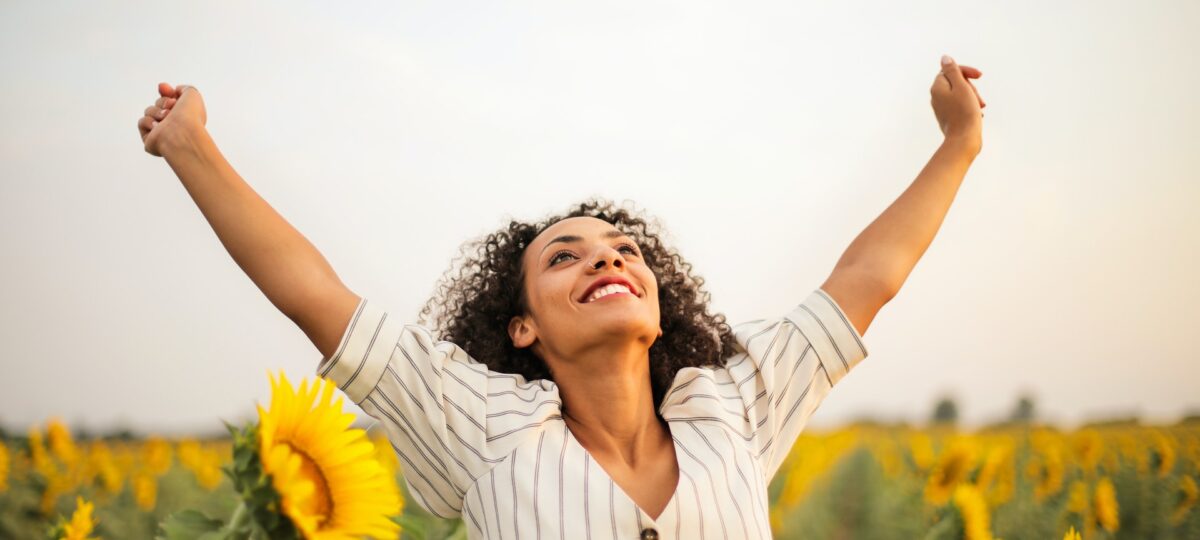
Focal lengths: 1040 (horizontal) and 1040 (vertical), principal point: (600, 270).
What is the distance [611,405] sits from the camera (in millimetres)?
2646

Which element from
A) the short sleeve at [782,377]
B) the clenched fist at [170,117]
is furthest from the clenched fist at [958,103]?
the clenched fist at [170,117]

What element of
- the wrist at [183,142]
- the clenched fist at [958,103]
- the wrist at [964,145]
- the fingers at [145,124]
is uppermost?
the clenched fist at [958,103]

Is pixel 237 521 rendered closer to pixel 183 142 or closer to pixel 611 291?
pixel 183 142

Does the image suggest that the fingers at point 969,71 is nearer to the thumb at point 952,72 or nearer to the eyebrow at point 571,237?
the thumb at point 952,72

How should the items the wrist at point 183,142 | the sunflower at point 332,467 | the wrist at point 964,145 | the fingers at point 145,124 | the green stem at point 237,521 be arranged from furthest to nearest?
the wrist at point 964,145, the fingers at point 145,124, the wrist at point 183,142, the sunflower at point 332,467, the green stem at point 237,521

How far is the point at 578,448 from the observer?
8.02ft

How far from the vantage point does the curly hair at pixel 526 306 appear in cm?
309

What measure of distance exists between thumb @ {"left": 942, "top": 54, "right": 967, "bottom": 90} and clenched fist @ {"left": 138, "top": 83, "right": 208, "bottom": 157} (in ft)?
6.97

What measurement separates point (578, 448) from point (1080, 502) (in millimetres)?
2904

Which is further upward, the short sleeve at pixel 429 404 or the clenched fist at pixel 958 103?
the clenched fist at pixel 958 103

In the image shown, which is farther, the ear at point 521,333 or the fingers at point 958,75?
the fingers at point 958,75

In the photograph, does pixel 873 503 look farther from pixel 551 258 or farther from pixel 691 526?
pixel 551 258

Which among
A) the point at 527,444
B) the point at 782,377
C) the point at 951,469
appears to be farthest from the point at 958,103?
the point at 527,444

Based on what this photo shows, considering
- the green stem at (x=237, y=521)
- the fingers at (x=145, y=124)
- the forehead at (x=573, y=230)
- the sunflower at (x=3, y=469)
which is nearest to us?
the green stem at (x=237, y=521)
